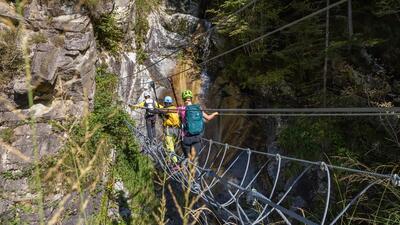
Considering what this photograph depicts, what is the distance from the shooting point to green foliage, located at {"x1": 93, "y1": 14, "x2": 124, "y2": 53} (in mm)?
10195

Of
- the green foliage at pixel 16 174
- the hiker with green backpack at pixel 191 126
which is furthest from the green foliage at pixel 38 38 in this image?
the hiker with green backpack at pixel 191 126

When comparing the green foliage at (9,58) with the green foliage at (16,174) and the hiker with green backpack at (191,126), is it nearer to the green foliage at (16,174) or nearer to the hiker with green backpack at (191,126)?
the green foliage at (16,174)

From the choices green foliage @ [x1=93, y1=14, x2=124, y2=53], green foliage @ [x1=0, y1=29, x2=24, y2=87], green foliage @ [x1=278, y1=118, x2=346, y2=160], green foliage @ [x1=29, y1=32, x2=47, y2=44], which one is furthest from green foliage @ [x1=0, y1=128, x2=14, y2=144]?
green foliage @ [x1=278, y1=118, x2=346, y2=160]

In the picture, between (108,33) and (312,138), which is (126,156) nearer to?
(108,33)

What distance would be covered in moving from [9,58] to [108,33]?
2919 mm

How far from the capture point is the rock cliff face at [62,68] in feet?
23.9

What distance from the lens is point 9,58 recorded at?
8.16 m

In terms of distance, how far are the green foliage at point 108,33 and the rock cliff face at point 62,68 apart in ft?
0.56

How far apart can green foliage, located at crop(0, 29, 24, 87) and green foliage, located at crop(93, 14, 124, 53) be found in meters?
2.38

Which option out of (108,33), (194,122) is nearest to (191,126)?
(194,122)

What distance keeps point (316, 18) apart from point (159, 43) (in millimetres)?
4845

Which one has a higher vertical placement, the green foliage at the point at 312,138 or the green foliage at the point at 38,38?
the green foliage at the point at 38,38

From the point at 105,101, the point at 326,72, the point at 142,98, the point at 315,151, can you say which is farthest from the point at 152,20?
the point at 315,151

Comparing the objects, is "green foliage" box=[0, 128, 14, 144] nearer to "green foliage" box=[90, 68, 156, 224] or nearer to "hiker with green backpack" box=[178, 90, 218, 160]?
"green foliage" box=[90, 68, 156, 224]
